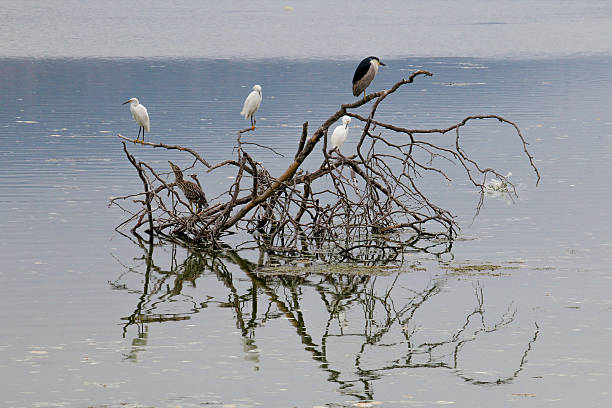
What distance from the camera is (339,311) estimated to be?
821 cm

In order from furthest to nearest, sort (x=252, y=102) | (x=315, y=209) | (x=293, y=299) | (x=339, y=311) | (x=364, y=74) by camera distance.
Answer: (x=252, y=102), (x=364, y=74), (x=315, y=209), (x=293, y=299), (x=339, y=311)

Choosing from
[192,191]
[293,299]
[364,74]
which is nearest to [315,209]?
A: [192,191]

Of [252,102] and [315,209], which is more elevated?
[252,102]

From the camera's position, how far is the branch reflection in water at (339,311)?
6.85 metres

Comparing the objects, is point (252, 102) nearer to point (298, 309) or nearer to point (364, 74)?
point (364, 74)

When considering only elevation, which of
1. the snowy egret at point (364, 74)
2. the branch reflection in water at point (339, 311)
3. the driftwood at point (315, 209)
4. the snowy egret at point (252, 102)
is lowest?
the branch reflection in water at point (339, 311)

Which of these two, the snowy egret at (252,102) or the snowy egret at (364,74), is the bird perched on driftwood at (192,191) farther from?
the snowy egret at (252,102)

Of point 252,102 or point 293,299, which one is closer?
point 293,299

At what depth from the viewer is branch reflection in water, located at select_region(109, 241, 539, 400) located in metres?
6.85

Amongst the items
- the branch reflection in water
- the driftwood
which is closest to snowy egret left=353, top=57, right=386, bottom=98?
the driftwood

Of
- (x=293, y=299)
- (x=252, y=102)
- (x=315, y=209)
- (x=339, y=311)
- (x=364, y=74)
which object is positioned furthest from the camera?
(x=252, y=102)

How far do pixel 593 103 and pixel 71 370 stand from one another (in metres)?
19.8

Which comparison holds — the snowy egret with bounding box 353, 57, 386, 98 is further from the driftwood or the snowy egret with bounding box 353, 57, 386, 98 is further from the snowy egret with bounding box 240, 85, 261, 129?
the snowy egret with bounding box 240, 85, 261, 129

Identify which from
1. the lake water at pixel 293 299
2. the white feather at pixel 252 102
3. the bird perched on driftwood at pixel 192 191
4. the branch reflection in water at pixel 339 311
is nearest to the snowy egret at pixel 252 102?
the white feather at pixel 252 102
